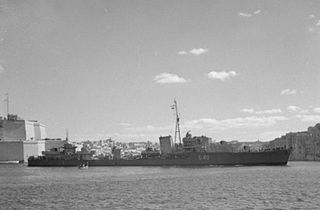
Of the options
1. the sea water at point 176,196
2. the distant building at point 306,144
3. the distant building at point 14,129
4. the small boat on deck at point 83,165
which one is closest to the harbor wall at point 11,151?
the distant building at point 14,129

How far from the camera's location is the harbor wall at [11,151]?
121250 millimetres

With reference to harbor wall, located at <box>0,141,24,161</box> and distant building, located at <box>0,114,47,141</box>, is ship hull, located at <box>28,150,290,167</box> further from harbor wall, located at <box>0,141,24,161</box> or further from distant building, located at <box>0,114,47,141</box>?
distant building, located at <box>0,114,47,141</box>

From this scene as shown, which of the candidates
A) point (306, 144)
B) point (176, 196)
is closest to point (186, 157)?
point (176, 196)

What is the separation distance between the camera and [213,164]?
7300 cm

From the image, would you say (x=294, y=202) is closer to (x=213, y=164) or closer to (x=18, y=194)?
(x=18, y=194)

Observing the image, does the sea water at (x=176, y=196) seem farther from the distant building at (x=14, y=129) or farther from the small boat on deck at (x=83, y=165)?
the distant building at (x=14, y=129)

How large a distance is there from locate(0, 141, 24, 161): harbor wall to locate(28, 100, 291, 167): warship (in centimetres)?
3459

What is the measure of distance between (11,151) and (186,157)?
218 ft

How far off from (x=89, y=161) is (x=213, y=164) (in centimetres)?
2644

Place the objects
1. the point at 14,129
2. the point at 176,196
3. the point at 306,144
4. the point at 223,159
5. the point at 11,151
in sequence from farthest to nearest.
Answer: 1. the point at 14,129
2. the point at 306,144
3. the point at 11,151
4. the point at 223,159
5. the point at 176,196

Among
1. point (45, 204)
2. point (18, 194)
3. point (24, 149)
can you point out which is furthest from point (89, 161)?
point (45, 204)

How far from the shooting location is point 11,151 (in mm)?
121562

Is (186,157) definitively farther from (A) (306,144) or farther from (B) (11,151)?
(B) (11,151)

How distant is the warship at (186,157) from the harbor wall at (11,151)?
113 feet
